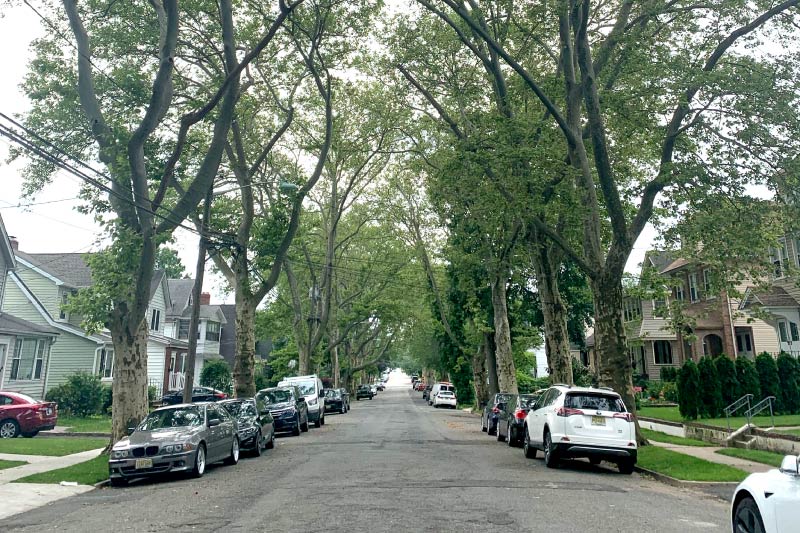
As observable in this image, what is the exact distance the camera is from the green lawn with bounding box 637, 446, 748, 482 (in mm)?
11617

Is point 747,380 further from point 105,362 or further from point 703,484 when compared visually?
point 105,362

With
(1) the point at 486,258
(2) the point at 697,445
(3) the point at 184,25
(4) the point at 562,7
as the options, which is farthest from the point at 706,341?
(3) the point at 184,25

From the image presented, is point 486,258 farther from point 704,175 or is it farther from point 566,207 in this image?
point 704,175

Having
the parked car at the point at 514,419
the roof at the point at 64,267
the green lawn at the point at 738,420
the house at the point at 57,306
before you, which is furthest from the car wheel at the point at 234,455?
the roof at the point at 64,267

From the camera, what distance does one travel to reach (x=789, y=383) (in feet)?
76.4

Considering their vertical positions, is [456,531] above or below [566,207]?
below

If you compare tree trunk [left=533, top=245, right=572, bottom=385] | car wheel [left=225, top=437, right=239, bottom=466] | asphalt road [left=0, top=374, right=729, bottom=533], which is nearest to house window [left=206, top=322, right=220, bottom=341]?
tree trunk [left=533, top=245, right=572, bottom=385]

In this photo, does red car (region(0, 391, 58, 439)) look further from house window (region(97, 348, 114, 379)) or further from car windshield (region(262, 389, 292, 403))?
house window (region(97, 348, 114, 379))

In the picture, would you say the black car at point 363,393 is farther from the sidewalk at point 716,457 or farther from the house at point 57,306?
the sidewalk at point 716,457

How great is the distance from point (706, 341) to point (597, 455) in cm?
2944

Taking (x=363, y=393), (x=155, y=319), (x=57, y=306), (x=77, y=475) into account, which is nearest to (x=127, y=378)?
(x=77, y=475)

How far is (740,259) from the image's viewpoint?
16.0 m

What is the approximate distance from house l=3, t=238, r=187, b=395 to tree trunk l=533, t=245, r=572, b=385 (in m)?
20.2

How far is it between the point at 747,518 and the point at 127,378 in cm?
1398
